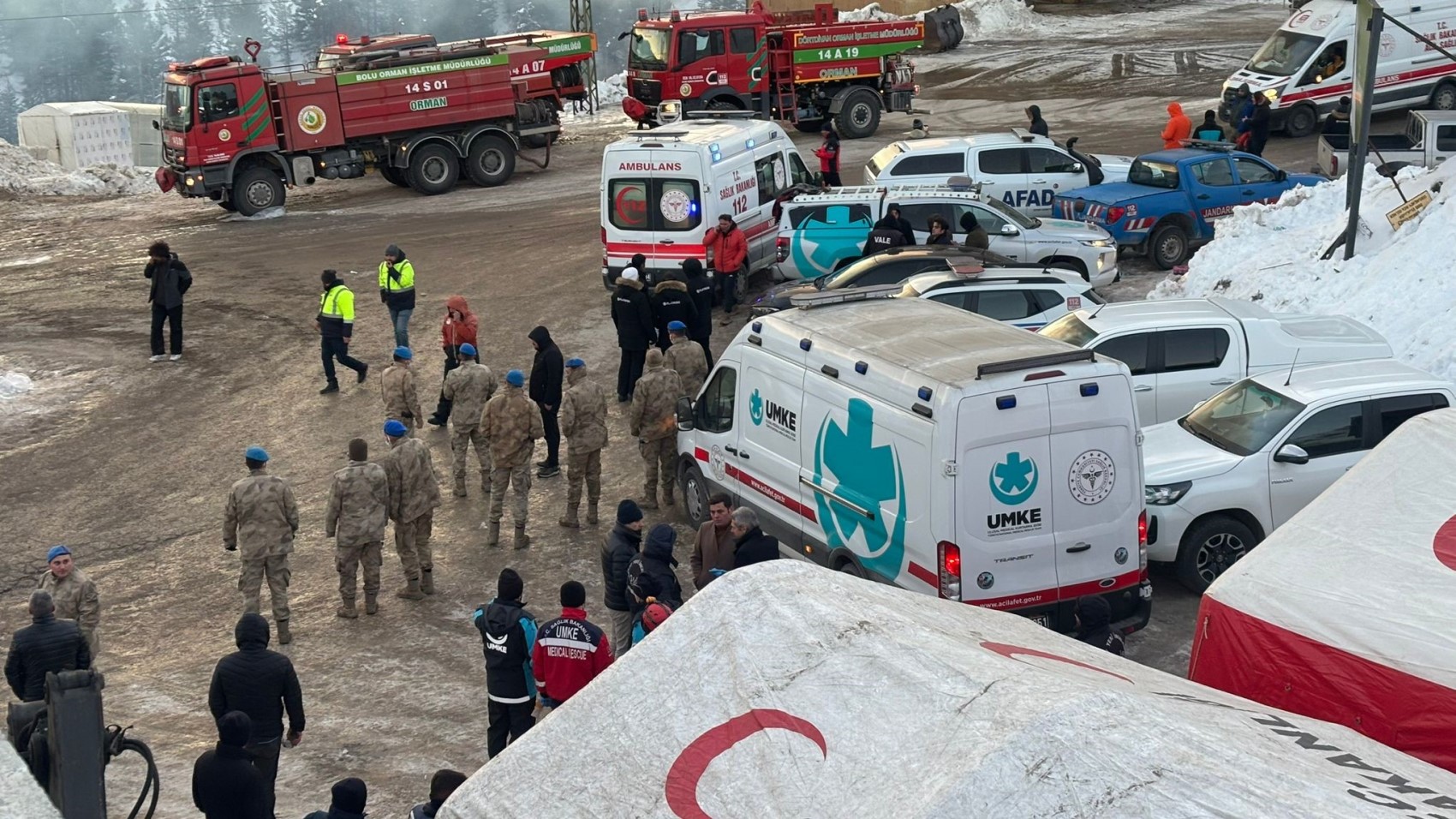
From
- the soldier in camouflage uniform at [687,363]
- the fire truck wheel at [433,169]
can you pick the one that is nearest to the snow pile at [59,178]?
the fire truck wheel at [433,169]

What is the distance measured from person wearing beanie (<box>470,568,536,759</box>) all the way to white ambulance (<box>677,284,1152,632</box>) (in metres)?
2.61

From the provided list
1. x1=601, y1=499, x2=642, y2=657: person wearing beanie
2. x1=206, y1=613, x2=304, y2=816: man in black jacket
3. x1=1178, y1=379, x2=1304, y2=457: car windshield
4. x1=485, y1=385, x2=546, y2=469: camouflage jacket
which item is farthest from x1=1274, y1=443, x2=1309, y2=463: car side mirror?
x1=206, y1=613, x2=304, y2=816: man in black jacket

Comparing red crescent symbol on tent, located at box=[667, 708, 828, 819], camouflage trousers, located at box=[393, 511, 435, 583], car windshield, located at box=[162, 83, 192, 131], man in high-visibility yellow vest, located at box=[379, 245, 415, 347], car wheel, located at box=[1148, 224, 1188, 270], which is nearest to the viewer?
red crescent symbol on tent, located at box=[667, 708, 828, 819]

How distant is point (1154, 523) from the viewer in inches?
439

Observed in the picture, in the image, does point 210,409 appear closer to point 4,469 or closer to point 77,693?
point 4,469

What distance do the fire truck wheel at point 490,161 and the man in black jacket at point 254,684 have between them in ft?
68.4

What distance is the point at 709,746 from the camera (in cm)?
531

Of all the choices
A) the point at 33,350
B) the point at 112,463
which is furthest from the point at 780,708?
the point at 33,350

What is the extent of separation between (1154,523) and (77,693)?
24.9ft

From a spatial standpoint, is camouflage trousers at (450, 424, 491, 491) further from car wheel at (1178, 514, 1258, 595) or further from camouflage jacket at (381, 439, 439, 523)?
car wheel at (1178, 514, 1258, 595)

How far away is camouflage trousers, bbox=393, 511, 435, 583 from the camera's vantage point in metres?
11.5

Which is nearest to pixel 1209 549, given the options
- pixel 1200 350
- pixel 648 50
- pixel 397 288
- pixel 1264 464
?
pixel 1264 464

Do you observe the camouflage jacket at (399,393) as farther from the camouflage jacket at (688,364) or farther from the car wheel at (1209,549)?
the car wheel at (1209,549)

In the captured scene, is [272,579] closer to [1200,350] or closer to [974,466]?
[974,466]
